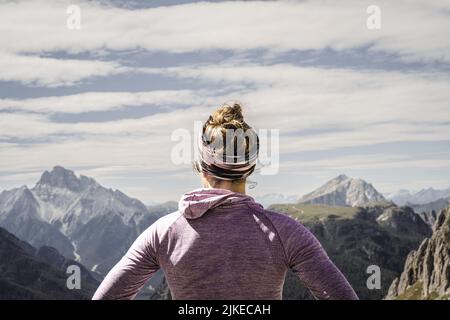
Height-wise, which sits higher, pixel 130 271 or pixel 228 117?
pixel 228 117

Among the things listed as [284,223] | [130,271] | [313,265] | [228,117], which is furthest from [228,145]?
[130,271]

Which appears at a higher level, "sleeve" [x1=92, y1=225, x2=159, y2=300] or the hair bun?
the hair bun

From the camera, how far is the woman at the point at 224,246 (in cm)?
612

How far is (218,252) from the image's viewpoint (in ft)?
20.5

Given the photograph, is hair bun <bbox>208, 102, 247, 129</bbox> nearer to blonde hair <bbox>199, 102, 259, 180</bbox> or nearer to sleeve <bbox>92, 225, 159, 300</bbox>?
blonde hair <bbox>199, 102, 259, 180</bbox>

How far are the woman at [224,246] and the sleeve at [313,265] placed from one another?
0.03ft

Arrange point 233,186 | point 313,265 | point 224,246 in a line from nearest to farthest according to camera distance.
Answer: point 313,265 → point 224,246 → point 233,186

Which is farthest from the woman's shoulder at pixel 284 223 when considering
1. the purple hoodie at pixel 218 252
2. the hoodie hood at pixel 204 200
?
the hoodie hood at pixel 204 200

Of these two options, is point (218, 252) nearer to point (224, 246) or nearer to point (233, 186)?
point (224, 246)

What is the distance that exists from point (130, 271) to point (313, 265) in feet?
6.64

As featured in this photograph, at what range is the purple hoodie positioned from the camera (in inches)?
241

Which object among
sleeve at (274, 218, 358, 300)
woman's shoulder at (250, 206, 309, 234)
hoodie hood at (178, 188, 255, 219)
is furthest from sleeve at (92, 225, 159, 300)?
sleeve at (274, 218, 358, 300)
